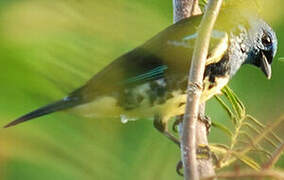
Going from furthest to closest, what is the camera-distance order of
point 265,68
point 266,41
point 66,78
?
1. point 266,41
2. point 265,68
3. point 66,78

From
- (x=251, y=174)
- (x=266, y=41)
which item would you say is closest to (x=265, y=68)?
(x=251, y=174)

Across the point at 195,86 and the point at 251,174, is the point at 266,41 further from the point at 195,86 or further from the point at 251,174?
the point at 251,174

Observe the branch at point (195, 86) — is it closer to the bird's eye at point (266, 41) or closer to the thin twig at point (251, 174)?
the thin twig at point (251, 174)

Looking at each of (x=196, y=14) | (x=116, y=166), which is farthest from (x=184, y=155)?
(x=196, y=14)

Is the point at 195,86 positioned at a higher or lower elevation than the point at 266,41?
lower

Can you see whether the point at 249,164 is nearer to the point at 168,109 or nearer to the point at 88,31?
the point at 88,31

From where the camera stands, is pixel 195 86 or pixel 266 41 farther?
pixel 266 41

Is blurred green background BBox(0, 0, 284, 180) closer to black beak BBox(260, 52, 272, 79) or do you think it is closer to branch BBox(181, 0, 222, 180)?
branch BBox(181, 0, 222, 180)

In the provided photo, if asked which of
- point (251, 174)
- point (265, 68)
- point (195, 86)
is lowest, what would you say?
point (251, 174)

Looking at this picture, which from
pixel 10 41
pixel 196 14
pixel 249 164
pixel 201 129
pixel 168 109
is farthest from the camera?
pixel 168 109
